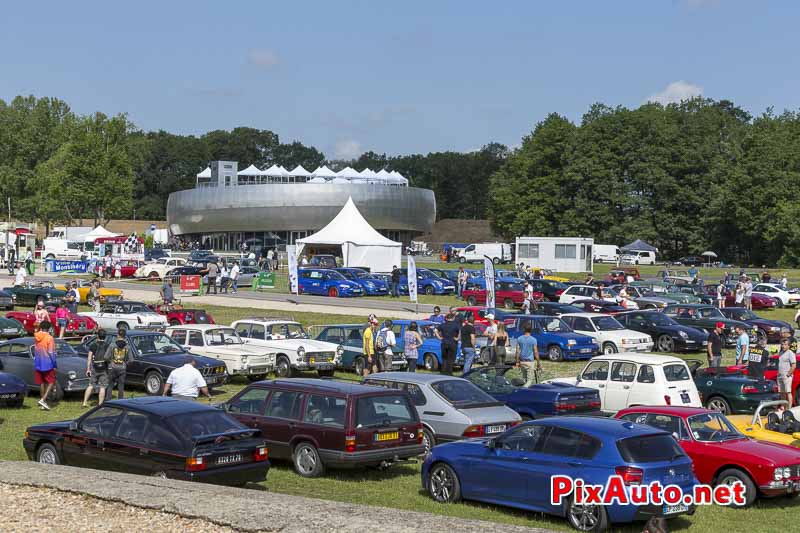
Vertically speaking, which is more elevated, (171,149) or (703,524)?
(171,149)

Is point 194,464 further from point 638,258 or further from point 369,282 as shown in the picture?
point 638,258

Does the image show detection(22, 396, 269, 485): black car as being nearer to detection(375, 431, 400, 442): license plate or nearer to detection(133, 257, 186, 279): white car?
detection(375, 431, 400, 442): license plate

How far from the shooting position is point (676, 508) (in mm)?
11312

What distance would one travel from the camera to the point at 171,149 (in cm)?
16288

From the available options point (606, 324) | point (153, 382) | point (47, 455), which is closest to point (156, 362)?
point (153, 382)

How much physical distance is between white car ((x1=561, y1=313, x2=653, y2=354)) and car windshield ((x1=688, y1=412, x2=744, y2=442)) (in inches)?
592

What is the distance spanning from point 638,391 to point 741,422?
3370mm

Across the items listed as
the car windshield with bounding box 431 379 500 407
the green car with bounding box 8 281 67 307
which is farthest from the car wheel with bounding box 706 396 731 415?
the green car with bounding box 8 281 67 307

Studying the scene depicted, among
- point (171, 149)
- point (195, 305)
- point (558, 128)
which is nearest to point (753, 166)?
point (558, 128)

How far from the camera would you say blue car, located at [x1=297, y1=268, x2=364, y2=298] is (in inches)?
1908

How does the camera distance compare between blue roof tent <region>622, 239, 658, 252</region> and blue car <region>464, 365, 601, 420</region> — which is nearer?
blue car <region>464, 365, 601, 420</region>

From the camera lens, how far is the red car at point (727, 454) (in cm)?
1284

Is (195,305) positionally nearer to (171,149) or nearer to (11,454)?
(11,454)

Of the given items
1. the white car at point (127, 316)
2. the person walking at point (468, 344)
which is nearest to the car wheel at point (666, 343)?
the person walking at point (468, 344)
